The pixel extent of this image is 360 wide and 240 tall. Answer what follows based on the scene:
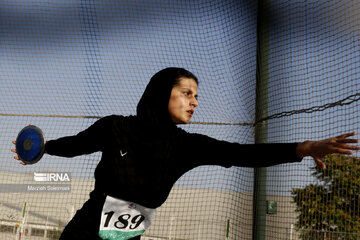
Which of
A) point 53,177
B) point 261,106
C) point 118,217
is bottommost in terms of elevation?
point 118,217

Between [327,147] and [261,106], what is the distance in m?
2.35

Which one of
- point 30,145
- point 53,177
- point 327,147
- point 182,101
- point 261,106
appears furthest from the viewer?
point 53,177

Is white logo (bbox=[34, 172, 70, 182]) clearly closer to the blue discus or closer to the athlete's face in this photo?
the blue discus

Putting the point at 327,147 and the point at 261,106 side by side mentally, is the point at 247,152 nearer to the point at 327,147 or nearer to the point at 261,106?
the point at 327,147

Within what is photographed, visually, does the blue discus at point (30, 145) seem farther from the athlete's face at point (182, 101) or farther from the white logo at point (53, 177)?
the white logo at point (53, 177)

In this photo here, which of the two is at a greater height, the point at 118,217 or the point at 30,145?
the point at 30,145

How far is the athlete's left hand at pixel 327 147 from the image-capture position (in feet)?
4.04

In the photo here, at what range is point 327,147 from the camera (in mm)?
1272

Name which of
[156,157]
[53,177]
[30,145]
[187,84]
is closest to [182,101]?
[187,84]

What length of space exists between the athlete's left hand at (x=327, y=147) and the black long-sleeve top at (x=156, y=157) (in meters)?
0.05

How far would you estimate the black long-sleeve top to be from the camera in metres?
1.47

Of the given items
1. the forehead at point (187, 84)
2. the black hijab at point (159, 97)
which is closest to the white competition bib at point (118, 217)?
the black hijab at point (159, 97)

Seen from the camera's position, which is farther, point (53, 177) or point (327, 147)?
point (53, 177)

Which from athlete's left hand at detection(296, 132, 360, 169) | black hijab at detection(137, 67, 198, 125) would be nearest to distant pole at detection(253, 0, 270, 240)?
black hijab at detection(137, 67, 198, 125)
